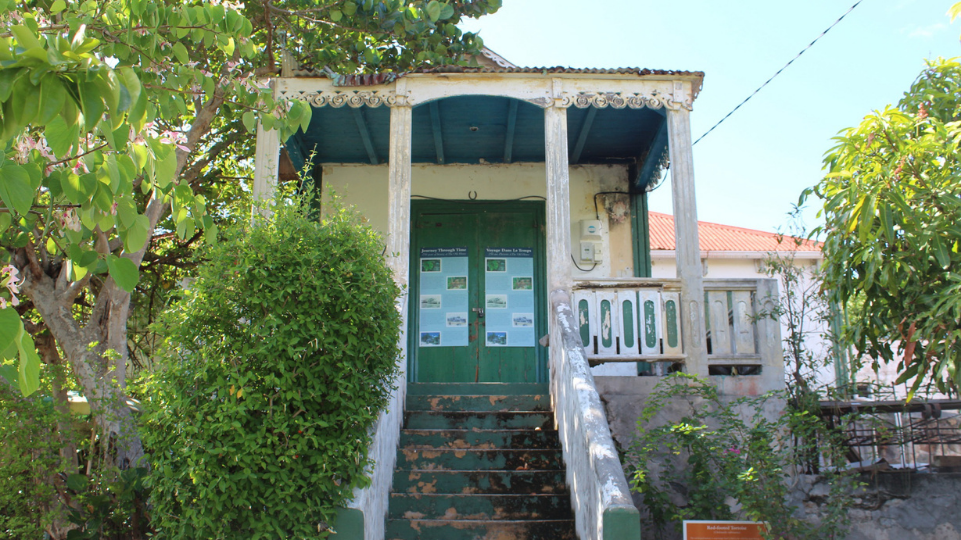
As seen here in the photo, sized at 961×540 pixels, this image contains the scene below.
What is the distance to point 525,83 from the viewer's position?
23.3ft

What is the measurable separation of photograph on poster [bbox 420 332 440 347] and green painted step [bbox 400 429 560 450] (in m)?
Result: 2.65

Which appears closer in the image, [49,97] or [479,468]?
[49,97]

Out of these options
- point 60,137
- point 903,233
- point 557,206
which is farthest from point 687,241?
point 60,137

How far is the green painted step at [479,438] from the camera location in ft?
19.4

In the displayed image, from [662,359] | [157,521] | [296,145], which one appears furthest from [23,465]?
[662,359]

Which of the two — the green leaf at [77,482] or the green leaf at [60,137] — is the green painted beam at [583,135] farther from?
the green leaf at [60,137]

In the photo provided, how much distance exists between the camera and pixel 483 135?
8414 mm

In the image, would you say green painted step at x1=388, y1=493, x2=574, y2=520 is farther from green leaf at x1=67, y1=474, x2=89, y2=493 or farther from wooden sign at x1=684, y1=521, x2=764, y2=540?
green leaf at x1=67, y1=474, x2=89, y2=493

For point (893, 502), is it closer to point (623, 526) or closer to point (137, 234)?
point (623, 526)

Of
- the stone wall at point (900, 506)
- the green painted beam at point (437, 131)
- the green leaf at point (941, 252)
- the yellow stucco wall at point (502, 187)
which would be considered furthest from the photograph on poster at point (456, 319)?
the green leaf at point (941, 252)

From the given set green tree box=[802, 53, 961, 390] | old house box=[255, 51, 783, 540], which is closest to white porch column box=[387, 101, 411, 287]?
old house box=[255, 51, 783, 540]

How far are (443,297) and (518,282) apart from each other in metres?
0.99

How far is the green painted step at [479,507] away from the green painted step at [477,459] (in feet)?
1.29

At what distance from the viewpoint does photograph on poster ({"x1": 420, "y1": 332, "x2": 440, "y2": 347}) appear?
8625 millimetres
